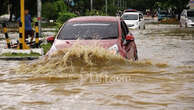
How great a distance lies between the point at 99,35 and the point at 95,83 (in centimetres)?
302

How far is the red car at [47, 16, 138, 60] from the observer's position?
1287 cm

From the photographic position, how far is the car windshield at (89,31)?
1339cm

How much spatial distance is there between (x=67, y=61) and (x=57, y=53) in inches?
16.2

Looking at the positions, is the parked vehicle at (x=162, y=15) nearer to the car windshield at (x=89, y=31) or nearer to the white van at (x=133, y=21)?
the white van at (x=133, y=21)

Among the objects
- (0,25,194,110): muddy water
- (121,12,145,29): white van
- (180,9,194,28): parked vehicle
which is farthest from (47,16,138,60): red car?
(180,9,194,28): parked vehicle

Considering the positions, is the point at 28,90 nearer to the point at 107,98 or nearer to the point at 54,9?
the point at 107,98

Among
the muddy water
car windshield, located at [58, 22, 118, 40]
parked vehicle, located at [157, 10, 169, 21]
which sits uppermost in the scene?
car windshield, located at [58, 22, 118, 40]

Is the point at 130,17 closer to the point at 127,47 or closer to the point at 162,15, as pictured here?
the point at 127,47

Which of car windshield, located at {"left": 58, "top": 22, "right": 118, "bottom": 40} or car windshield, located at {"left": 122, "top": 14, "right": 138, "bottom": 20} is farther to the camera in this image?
car windshield, located at {"left": 122, "top": 14, "right": 138, "bottom": 20}

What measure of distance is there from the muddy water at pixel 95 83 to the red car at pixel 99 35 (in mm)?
235

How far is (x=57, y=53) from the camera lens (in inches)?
508


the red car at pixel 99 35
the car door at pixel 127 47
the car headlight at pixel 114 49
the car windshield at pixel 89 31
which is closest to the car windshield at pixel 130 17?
the car door at pixel 127 47

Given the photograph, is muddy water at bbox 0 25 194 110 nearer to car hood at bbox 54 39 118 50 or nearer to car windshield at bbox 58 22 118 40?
car hood at bbox 54 39 118 50

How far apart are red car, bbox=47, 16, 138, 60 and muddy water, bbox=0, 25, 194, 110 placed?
0.24 meters
